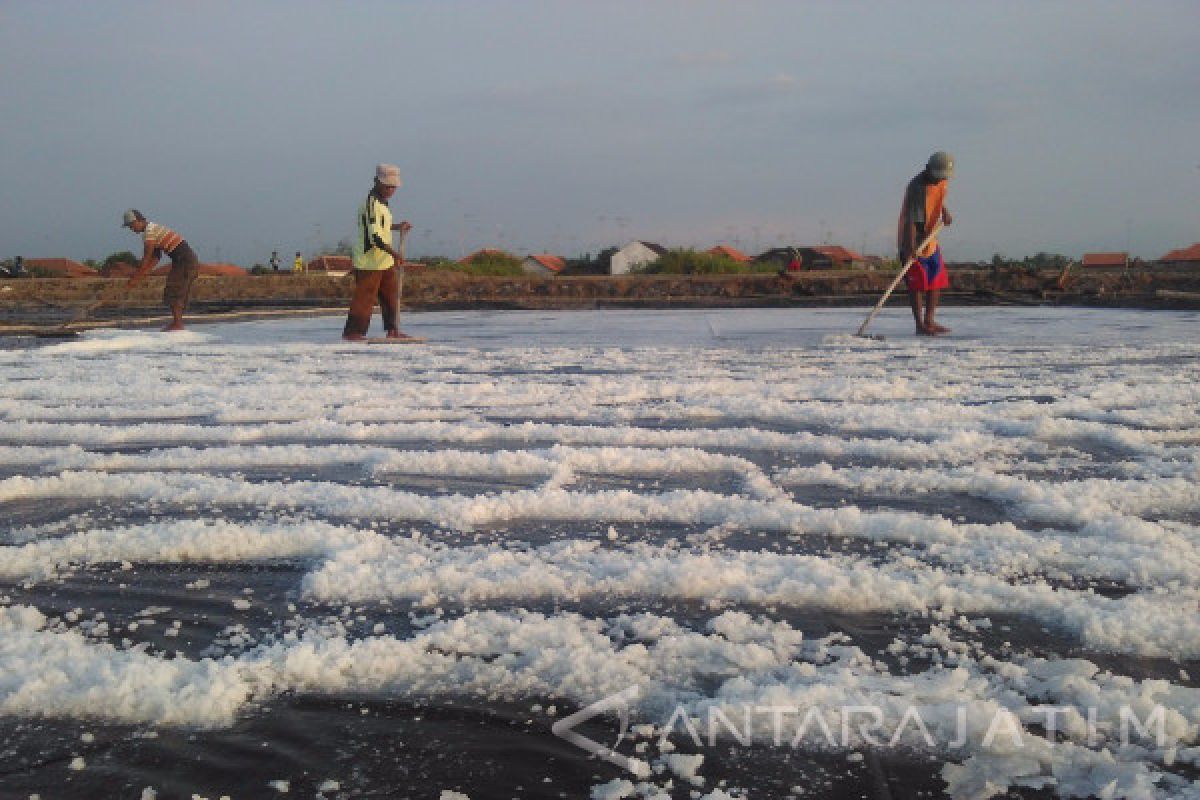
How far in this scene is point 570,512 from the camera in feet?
7.47

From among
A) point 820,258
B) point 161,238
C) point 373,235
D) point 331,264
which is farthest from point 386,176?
point 820,258

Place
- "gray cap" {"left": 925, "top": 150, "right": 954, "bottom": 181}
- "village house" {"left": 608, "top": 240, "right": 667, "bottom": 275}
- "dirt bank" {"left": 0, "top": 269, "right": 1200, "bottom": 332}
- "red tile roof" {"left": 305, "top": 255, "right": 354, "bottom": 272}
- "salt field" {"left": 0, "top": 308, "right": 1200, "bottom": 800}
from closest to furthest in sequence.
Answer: "salt field" {"left": 0, "top": 308, "right": 1200, "bottom": 800} < "gray cap" {"left": 925, "top": 150, "right": 954, "bottom": 181} < "dirt bank" {"left": 0, "top": 269, "right": 1200, "bottom": 332} < "red tile roof" {"left": 305, "top": 255, "right": 354, "bottom": 272} < "village house" {"left": 608, "top": 240, "right": 667, "bottom": 275}

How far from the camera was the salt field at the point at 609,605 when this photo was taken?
113 cm

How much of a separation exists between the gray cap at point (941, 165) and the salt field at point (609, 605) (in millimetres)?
4251

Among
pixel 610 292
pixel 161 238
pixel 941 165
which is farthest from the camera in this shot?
pixel 610 292

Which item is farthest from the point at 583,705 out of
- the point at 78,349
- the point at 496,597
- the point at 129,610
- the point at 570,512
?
the point at 78,349

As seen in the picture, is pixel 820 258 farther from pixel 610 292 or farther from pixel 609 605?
pixel 609 605

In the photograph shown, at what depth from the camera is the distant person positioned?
29.7 feet

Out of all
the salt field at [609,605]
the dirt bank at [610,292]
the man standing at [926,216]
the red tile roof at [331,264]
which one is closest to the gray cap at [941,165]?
the man standing at [926,216]

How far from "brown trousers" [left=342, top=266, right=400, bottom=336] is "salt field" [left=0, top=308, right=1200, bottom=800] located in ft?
13.6

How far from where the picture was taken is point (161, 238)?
30.2 ft

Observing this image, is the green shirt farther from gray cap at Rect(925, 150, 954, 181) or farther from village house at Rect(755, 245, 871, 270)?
village house at Rect(755, 245, 871, 270)

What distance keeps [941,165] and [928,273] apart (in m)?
0.86

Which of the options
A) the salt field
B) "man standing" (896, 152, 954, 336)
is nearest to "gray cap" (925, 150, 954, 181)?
"man standing" (896, 152, 954, 336)
